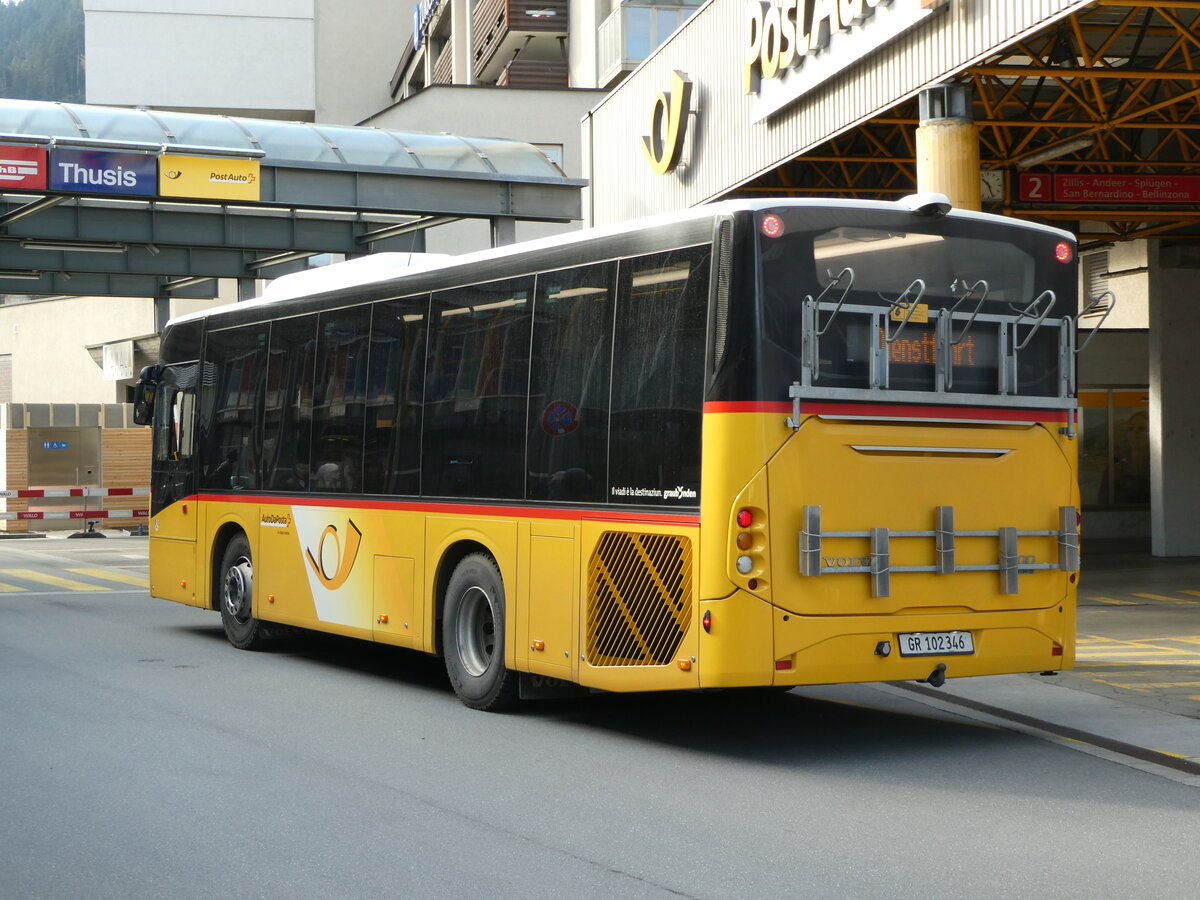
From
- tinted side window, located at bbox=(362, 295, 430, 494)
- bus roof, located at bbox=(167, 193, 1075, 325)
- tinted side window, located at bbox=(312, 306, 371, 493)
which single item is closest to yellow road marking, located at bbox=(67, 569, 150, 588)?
bus roof, located at bbox=(167, 193, 1075, 325)

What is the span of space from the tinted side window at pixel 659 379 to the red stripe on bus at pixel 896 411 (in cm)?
24

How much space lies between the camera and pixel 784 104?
19.2 metres

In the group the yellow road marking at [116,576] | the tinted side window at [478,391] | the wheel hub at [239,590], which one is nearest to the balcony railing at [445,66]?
the yellow road marking at [116,576]

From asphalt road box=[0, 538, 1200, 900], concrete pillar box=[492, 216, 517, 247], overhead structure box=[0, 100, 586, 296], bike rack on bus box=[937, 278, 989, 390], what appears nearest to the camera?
asphalt road box=[0, 538, 1200, 900]

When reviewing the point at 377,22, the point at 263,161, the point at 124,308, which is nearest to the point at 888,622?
the point at 263,161

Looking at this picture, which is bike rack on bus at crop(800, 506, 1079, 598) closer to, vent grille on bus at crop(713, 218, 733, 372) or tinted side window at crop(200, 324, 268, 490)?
vent grille on bus at crop(713, 218, 733, 372)

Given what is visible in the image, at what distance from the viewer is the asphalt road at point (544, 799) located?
6285 mm

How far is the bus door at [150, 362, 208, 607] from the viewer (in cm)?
1515

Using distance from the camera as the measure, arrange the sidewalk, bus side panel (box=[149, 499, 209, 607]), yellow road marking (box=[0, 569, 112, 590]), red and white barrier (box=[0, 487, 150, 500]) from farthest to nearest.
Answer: red and white barrier (box=[0, 487, 150, 500])
yellow road marking (box=[0, 569, 112, 590])
bus side panel (box=[149, 499, 209, 607])
the sidewalk

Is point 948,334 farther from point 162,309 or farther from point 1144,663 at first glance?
point 162,309

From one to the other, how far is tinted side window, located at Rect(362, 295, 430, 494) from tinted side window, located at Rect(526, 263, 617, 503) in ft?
5.18

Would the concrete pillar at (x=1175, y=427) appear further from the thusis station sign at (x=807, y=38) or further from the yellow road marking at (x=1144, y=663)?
the yellow road marking at (x=1144, y=663)

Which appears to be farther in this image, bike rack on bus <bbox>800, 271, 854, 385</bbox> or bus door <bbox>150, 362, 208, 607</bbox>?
bus door <bbox>150, 362, 208, 607</bbox>

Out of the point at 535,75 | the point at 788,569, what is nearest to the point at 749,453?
the point at 788,569
